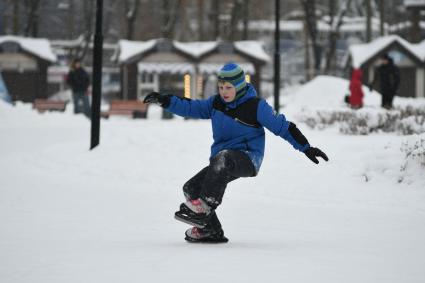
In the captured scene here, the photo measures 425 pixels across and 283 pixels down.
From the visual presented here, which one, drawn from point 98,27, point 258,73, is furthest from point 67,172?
point 258,73

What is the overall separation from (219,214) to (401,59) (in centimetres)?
3442

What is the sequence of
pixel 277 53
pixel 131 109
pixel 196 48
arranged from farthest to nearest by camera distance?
pixel 196 48 → pixel 131 109 → pixel 277 53

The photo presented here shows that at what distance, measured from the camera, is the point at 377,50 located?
39.0m

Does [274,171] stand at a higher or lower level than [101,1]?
lower

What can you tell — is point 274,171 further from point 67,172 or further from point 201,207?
point 201,207

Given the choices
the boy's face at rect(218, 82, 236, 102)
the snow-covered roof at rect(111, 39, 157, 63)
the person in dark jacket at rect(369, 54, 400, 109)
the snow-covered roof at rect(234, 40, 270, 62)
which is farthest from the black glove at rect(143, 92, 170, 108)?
the snow-covered roof at rect(234, 40, 270, 62)

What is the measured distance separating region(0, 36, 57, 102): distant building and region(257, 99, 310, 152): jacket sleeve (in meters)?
37.0

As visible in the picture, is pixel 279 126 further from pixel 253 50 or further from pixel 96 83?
pixel 253 50

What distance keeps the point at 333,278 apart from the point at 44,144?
1122cm

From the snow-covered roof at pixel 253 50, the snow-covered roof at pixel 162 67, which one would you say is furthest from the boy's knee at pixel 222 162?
the snow-covered roof at pixel 253 50

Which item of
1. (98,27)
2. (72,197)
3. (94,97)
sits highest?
(98,27)

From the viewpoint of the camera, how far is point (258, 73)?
39.5 m

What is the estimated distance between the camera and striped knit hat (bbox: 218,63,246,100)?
5.45m

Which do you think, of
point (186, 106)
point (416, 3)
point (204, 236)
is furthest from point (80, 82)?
point (416, 3)
